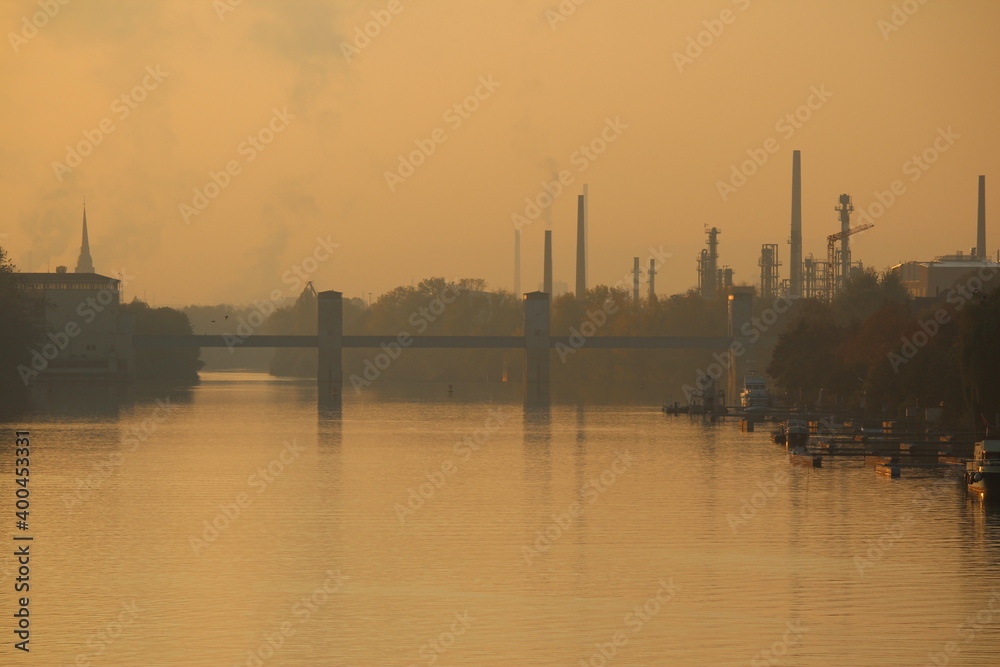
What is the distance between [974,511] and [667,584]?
18.2 metres

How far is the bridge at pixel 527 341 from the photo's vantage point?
173625mm

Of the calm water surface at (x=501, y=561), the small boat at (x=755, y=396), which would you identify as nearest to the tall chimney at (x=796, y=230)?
the small boat at (x=755, y=396)

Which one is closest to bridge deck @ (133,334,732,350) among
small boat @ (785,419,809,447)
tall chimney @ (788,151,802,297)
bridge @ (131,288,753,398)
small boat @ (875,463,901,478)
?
bridge @ (131,288,753,398)

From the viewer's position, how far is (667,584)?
115 ft

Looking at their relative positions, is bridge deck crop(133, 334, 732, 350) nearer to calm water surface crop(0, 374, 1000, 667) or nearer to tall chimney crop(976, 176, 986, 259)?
tall chimney crop(976, 176, 986, 259)

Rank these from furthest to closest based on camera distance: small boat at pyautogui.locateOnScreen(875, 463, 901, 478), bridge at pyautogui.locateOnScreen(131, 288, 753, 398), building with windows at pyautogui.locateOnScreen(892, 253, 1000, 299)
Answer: bridge at pyautogui.locateOnScreen(131, 288, 753, 398), building with windows at pyautogui.locateOnScreen(892, 253, 1000, 299), small boat at pyautogui.locateOnScreen(875, 463, 901, 478)

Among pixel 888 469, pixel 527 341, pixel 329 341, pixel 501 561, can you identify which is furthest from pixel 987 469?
pixel 329 341

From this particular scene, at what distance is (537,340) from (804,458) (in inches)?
4556

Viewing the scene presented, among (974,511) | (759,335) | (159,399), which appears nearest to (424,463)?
(974,511)

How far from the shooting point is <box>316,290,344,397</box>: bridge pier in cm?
17875

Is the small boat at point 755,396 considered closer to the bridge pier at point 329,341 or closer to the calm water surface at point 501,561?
the calm water surface at point 501,561

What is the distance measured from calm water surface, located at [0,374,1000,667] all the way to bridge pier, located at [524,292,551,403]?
10771 centimetres

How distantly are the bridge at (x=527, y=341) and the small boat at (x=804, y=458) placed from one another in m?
98.8

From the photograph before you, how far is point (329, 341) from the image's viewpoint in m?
179
